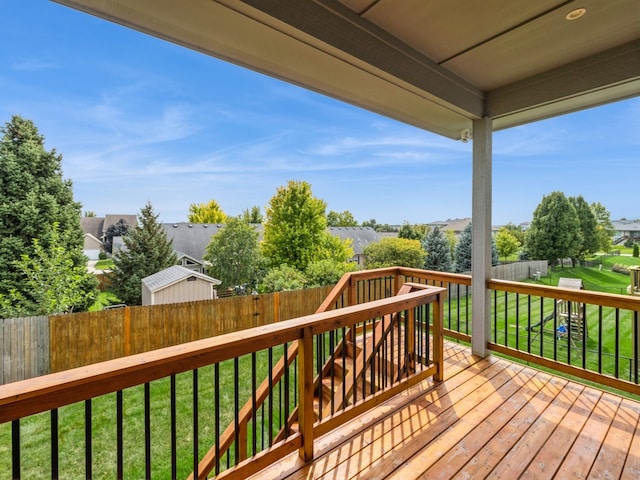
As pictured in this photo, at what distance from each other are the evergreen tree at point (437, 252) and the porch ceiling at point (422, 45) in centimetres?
1003

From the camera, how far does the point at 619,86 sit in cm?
248

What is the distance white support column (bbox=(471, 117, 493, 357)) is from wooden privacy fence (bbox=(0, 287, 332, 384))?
185 inches

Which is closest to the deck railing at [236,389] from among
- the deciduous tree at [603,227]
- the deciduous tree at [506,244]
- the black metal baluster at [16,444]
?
the black metal baluster at [16,444]

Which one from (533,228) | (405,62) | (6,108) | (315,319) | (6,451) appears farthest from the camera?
(533,228)

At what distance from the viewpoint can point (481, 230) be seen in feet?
10.8

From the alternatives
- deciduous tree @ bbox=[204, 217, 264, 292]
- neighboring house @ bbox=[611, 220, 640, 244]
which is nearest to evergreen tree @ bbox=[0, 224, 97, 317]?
deciduous tree @ bbox=[204, 217, 264, 292]

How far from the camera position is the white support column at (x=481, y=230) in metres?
3.23

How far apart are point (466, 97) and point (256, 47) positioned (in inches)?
85.1

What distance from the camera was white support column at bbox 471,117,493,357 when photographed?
3.23m

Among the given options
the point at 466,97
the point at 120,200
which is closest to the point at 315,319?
the point at 466,97

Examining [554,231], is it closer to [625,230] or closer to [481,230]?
[625,230]

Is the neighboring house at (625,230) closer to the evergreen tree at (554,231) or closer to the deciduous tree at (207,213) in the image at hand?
the evergreen tree at (554,231)

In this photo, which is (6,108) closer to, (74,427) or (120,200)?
(120,200)

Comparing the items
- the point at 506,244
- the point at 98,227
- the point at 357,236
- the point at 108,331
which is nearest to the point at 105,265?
the point at 98,227
